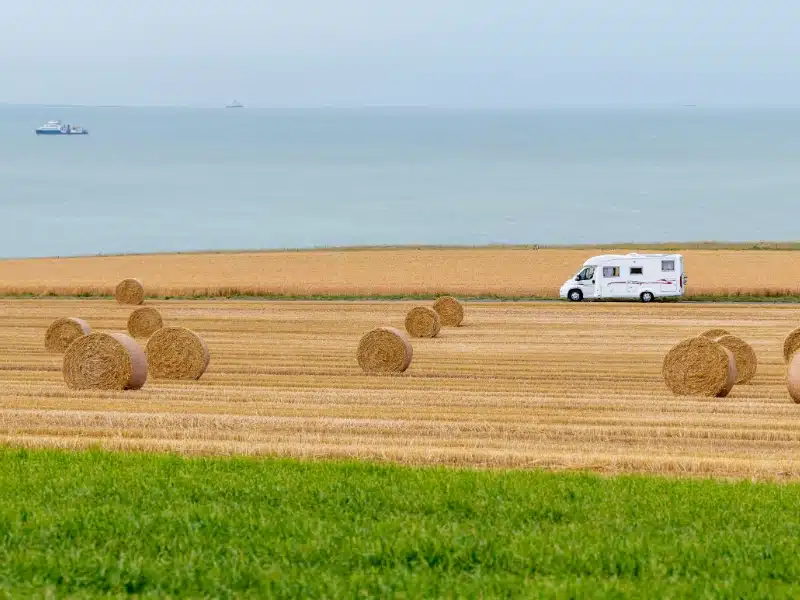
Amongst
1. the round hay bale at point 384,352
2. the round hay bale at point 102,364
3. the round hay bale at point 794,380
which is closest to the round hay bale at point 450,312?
the round hay bale at point 384,352

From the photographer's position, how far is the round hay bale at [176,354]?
2580 centimetres

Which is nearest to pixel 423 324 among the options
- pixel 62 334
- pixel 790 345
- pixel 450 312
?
pixel 450 312

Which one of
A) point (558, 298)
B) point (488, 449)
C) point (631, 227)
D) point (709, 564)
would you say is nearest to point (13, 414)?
point (488, 449)

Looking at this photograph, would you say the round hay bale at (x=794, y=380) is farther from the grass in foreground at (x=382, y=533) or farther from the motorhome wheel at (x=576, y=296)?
the motorhome wheel at (x=576, y=296)

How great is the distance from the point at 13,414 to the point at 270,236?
100935mm

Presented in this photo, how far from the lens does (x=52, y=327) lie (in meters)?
33.2

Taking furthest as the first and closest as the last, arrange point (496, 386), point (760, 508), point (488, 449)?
point (496, 386) → point (488, 449) → point (760, 508)

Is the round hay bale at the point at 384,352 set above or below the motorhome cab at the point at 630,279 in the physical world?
below

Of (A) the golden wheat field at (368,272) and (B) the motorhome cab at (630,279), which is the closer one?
(B) the motorhome cab at (630,279)

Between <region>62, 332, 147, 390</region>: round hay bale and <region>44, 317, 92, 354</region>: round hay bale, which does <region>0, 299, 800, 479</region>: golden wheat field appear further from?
<region>44, 317, 92, 354</region>: round hay bale

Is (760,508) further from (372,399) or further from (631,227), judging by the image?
(631,227)

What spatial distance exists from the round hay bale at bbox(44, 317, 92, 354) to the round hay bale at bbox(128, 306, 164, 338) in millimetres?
4309

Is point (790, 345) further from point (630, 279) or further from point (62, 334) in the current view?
point (630, 279)

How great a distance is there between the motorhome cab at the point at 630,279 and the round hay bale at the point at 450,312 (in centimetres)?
1254
